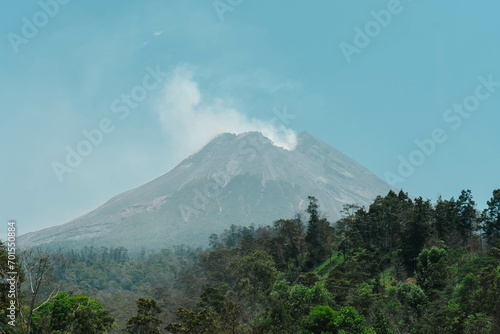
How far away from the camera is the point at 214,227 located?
180 metres

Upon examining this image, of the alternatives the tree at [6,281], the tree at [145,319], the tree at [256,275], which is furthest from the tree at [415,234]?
the tree at [6,281]

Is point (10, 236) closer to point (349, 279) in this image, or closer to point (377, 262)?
point (349, 279)

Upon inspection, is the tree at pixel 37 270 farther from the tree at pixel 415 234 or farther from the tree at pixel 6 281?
the tree at pixel 415 234

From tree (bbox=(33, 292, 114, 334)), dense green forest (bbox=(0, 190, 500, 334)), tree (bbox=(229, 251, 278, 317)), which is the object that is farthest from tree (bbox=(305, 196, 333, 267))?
tree (bbox=(33, 292, 114, 334))

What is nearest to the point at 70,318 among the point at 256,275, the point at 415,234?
the point at 256,275

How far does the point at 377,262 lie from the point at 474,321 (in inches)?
719

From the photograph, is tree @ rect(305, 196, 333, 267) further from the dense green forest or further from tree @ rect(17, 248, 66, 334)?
tree @ rect(17, 248, 66, 334)

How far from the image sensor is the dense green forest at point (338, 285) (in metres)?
18.3

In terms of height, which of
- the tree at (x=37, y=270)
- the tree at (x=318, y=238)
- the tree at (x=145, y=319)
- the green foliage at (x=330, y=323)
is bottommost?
the tree at (x=145, y=319)

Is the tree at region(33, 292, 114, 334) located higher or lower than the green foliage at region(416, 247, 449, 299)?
lower

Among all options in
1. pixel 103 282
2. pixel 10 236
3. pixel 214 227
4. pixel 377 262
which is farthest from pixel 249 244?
pixel 214 227

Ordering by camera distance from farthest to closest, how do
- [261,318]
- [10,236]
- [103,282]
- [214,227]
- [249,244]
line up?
[214,227]
[103,282]
[249,244]
[261,318]
[10,236]

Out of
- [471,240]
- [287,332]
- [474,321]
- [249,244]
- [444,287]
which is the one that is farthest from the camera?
[249,244]

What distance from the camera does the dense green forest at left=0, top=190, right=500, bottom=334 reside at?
59.9 ft
